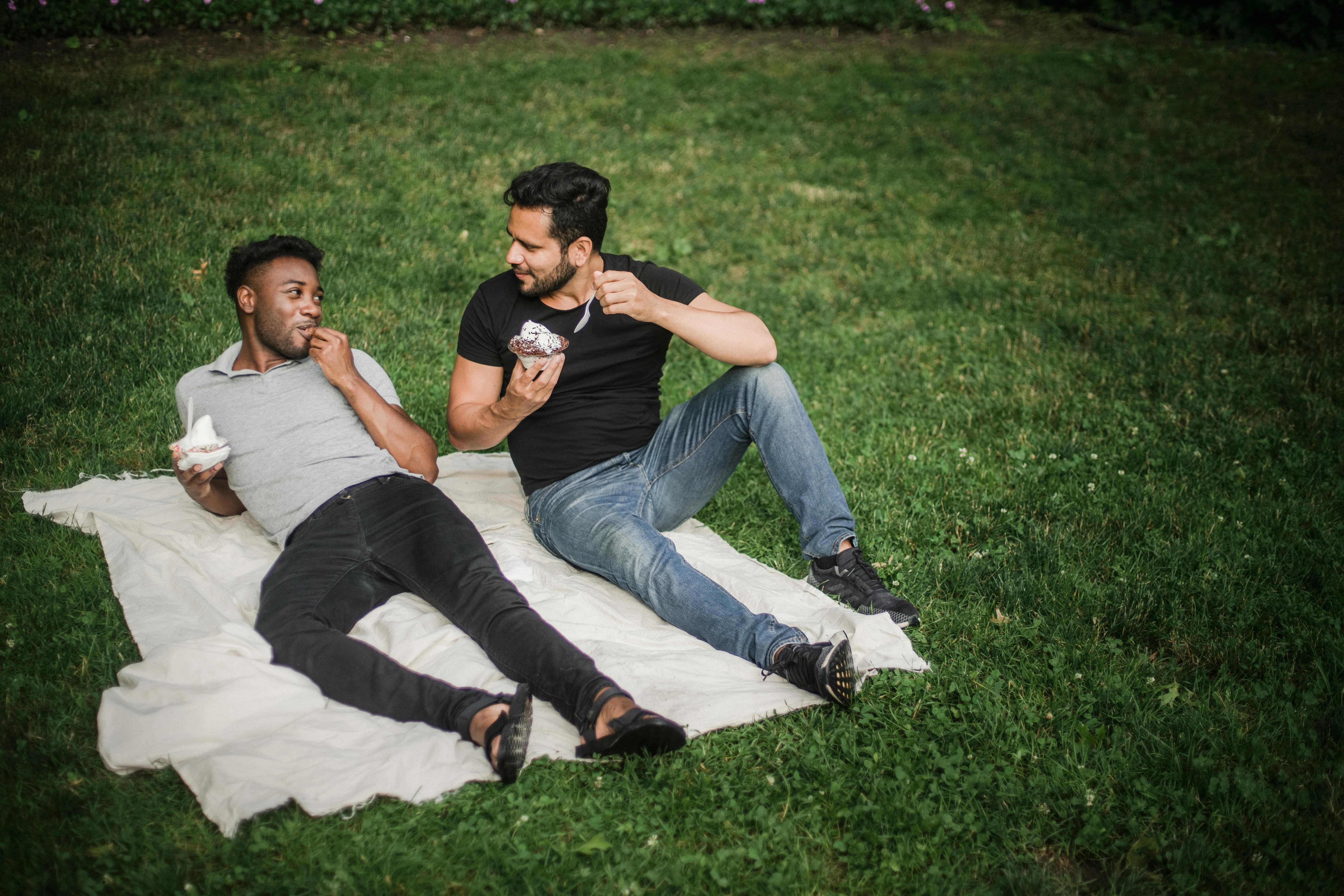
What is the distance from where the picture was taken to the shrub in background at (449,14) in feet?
29.5

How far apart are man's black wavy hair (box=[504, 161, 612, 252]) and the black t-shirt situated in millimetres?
251

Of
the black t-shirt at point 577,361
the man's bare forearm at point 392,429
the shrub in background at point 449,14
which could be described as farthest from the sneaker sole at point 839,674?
the shrub in background at point 449,14

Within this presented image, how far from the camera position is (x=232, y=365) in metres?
3.65

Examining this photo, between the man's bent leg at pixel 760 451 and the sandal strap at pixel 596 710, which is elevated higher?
the man's bent leg at pixel 760 451

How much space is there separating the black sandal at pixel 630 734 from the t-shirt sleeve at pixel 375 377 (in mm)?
1697

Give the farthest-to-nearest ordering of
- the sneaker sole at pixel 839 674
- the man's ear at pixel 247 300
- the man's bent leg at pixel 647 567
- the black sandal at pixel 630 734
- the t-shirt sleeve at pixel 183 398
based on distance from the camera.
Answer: the man's ear at pixel 247 300, the t-shirt sleeve at pixel 183 398, the man's bent leg at pixel 647 567, the sneaker sole at pixel 839 674, the black sandal at pixel 630 734

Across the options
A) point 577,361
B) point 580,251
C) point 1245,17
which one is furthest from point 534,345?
point 1245,17

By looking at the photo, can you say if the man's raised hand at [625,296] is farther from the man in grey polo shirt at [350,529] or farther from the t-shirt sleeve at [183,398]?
the t-shirt sleeve at [183,398]

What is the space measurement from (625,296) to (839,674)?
1.56 meters

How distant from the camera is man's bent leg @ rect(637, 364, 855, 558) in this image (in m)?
3.70

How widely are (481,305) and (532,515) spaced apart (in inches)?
36.1

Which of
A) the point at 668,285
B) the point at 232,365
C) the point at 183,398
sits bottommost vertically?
the point at 183,398

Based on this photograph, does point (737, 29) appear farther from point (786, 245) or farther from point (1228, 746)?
point (1228, 746)

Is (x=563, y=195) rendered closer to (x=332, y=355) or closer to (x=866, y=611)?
(x=332, y=355)
